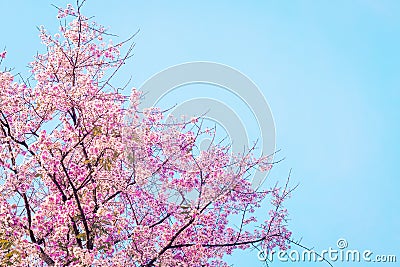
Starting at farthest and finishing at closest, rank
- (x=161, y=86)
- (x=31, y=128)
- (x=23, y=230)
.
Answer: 1. (x=161, y=86)
2. (x=31, y=128)
3. (x=23, y=230)

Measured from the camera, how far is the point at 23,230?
271 inches

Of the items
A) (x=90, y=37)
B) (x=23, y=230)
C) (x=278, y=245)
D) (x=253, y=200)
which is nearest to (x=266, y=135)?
(x=253, y=200)

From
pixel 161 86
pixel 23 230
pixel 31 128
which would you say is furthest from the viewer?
pixel 161 86

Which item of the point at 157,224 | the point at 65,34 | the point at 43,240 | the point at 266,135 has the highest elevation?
the point at 65,34

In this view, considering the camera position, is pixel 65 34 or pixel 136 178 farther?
pixel 65 34

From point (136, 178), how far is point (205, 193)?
871 mm

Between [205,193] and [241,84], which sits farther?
[241,84]

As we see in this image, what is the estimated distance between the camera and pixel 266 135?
7.92 metres

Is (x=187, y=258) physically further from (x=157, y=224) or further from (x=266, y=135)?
(x=266, y=135)

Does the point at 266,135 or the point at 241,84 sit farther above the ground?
the point at 241,84

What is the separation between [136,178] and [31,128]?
160 cm

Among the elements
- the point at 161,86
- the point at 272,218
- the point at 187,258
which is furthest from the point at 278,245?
the point at 161,86

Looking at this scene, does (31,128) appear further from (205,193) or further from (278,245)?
(278,245)

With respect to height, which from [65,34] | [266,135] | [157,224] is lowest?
[157,224]
